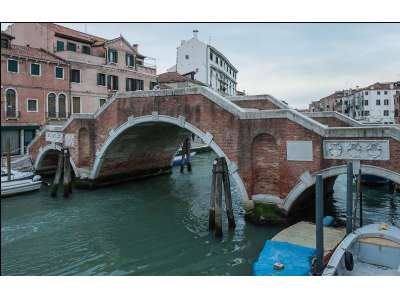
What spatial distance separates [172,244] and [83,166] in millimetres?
8484

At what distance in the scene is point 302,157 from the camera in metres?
10.2

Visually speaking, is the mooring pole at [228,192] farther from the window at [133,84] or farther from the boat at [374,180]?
the window at [133,84]

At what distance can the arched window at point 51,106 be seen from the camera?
2228 centimetres

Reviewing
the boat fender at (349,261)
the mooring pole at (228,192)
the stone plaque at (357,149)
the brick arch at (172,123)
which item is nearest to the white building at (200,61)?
the brick arch at (172,123)

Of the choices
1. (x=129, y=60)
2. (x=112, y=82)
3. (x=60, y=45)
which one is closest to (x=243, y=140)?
(x=112, y=82)

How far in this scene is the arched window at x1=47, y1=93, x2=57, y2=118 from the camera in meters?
22.3

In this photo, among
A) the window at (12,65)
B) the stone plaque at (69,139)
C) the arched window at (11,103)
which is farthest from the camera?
the arched window at (11,103)

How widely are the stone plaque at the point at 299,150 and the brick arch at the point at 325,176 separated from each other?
1.55 feet

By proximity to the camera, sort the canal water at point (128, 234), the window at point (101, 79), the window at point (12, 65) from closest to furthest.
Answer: the canal water at point (128, 234), the window at point (12, 65), the window at point (101, 79)

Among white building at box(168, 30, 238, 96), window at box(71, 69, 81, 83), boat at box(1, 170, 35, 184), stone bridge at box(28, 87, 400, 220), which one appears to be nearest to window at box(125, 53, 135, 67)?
window at box(71, 69, 81, 83)

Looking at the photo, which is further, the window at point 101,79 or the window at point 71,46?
the window at point 101,79
